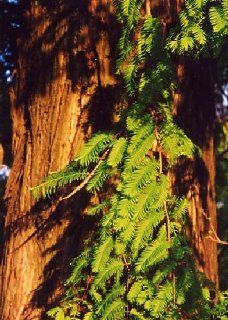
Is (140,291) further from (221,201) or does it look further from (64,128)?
(221,201)

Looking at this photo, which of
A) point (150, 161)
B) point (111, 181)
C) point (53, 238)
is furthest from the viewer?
point (53, 238)

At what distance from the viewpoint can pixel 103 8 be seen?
8.73 ft

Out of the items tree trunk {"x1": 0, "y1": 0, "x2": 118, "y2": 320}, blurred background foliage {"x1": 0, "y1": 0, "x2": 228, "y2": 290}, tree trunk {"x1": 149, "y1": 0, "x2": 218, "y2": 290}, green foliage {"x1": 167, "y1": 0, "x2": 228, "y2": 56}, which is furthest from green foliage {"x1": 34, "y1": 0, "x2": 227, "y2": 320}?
blurred background foliage {"x1": 0, "y1": 0, "x2": 228, "y2": 290}

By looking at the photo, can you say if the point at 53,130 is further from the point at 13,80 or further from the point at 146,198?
the point at 146,198

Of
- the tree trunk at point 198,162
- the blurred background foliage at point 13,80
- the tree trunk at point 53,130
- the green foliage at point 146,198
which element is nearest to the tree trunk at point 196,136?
the tree trunk at point 198,162

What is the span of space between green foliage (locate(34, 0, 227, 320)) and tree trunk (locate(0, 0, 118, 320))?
0.40 m

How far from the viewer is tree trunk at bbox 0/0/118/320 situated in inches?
100

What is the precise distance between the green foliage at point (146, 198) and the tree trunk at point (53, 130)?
40 cm

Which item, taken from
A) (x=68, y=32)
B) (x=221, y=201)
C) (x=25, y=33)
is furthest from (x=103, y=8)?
(x=221, y=201)

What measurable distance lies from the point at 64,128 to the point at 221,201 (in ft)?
31.4

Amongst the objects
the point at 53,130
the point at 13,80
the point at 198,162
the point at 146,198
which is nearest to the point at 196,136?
the point at 198,162

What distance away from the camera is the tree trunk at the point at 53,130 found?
2545mm

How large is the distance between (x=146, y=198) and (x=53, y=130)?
960 mm

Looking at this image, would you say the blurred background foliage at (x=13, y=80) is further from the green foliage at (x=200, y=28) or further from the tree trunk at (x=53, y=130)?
the green foliage at (x=200, y=28)
